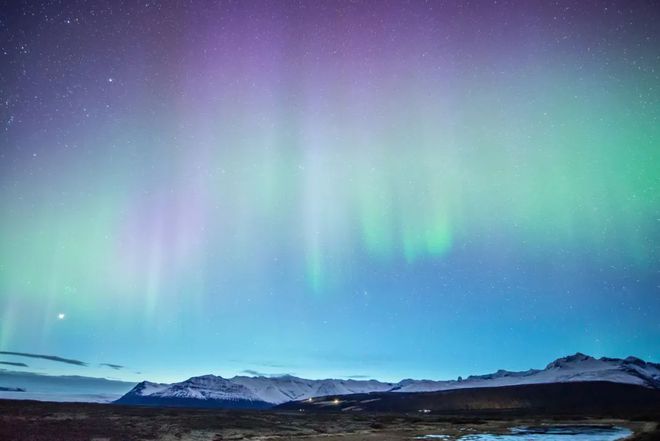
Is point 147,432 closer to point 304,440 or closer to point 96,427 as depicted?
point 96,427

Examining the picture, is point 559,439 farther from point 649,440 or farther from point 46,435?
point 46,435

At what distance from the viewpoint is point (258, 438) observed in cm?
5953

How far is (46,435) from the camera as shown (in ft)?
172

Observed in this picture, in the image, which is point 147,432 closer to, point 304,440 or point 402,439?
point 304,440

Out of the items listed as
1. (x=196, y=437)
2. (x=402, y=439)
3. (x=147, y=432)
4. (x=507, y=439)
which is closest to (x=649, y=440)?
(x=507, y=439)

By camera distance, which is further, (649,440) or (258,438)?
(258,438)

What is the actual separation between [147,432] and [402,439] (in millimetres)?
35684

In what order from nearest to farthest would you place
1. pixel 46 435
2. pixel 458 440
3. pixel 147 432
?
1. pixel 46 435
2. pixel 458 440
3. pixel 147 432

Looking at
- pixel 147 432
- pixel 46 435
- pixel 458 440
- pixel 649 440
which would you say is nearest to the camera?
pixel 649 440

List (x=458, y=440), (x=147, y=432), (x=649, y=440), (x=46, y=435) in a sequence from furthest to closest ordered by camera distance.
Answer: (x=147, y=432), (x=458, y=440), (x=46, y=435), (x=649, y=440)

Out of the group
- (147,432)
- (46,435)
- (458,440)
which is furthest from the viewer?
(147,432)

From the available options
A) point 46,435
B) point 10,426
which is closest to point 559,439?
point 46,435

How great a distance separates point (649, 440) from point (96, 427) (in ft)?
234

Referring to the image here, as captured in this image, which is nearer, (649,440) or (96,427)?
(649,440)
